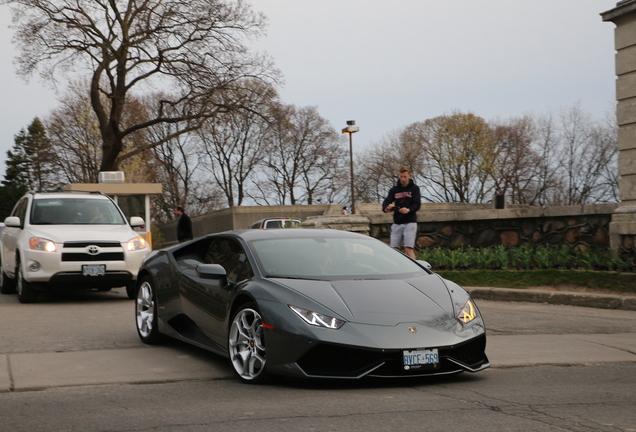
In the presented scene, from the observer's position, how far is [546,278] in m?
12.3

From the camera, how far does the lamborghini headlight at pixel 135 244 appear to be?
12.1 meters

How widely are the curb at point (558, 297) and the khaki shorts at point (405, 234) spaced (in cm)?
175

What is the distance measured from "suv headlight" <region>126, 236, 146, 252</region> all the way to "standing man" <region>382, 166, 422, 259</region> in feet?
14.0

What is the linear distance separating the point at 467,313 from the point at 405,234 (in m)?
7.67

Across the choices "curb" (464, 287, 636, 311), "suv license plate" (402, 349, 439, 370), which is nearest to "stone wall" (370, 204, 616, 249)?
"curb" (464, 287, 636, 311)

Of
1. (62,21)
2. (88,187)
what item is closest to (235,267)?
(88,187)

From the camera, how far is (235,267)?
21.6 ft

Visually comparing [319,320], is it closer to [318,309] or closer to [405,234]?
[318,309]

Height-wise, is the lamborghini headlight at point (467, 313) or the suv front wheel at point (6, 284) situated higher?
the lamborghini headlight at point (467, 313)

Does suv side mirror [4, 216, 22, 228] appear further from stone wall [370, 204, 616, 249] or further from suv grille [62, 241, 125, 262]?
stone wall [370, 204, 616, 249]

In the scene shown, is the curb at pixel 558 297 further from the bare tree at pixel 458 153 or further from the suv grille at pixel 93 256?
the bare tree at pixel 458 153

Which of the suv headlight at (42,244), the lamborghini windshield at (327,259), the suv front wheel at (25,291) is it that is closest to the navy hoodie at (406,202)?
the suv headlight at (42,244)

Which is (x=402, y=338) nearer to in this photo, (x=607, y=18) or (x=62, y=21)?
(x=607, y=18)

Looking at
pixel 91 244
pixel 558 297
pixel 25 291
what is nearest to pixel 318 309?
pixel 558 297
